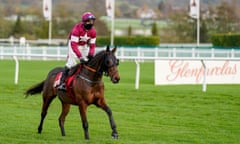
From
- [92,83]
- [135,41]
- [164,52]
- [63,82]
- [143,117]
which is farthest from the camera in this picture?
[135,41]

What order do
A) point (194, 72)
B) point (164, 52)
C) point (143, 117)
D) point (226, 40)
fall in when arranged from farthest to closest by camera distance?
point (226, 40)
point (164, 52)
point (194, 72)
point (143, 117)

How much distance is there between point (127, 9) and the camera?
139m

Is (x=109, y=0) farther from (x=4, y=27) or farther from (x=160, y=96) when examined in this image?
(x=4, y=27)

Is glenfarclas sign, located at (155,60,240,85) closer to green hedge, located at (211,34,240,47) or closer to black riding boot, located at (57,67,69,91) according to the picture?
black riding boot, located at (57,67,69,91)

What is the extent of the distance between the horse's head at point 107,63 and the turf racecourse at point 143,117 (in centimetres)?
99

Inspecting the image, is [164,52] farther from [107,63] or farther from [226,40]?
[107,63]

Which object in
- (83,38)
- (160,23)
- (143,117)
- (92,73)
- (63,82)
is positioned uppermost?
(160,23)

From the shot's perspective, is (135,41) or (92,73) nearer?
(92,73)

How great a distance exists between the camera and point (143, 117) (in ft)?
48.5

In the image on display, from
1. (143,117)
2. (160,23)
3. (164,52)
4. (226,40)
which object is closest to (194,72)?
(143,117)

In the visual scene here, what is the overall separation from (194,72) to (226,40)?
27729 mm

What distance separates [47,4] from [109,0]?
479 centimetres

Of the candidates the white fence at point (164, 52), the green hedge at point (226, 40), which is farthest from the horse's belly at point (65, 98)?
the green hedge at point (226, 40)

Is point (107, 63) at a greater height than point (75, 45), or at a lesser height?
lesser
